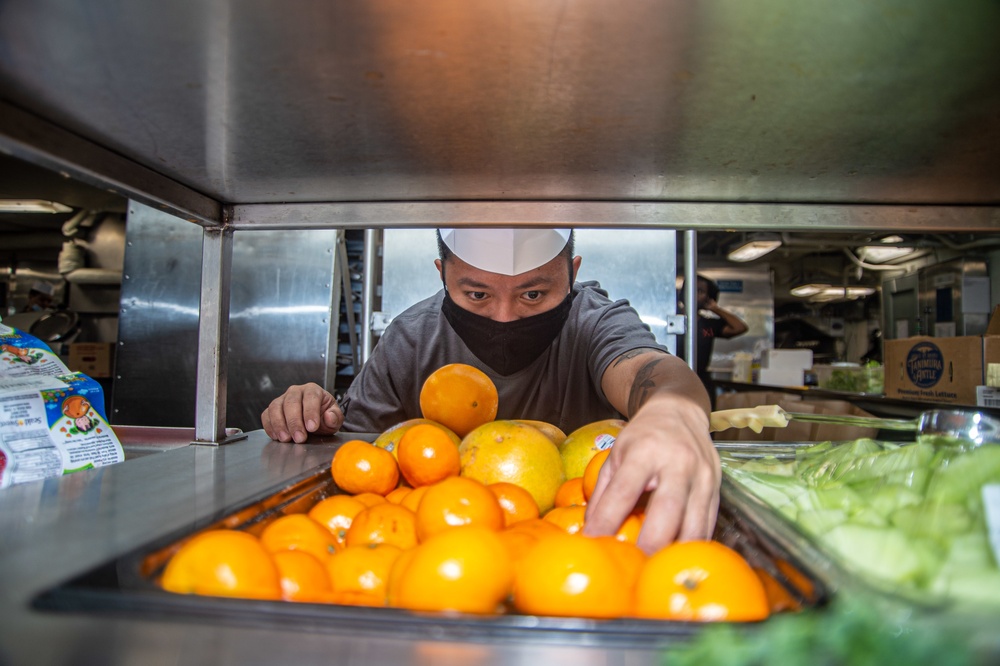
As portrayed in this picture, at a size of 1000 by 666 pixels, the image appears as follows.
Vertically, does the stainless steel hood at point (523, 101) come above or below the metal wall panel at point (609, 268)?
below

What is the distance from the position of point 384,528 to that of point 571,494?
359 millimetres

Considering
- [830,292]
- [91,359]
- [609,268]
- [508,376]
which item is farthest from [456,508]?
[830,292]

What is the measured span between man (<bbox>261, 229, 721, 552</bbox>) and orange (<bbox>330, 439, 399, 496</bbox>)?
43 cm

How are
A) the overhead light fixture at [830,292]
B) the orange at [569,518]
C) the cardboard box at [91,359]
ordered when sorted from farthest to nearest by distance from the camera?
1. the overhead light fixture at [830,292]
2. the cardboard box at [91,359]
3. the orange at [569,518]

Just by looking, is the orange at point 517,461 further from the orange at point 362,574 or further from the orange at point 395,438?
the orange at point 362,574

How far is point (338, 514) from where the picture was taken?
36.4 inches

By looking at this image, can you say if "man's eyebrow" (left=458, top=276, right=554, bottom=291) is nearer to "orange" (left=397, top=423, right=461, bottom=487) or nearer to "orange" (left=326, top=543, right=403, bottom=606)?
"orange" (left=397, top=423, right=461, bottom=487)

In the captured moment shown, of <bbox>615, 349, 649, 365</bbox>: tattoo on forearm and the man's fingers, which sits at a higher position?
<bbox>615, 349, 649, 365</bbox>: tattoo on forearm

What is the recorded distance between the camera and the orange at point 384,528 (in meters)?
0.82

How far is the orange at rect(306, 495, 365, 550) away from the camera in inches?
35.5

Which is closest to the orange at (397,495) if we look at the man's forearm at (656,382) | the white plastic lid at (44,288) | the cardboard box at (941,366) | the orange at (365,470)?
the orange at (365,470)

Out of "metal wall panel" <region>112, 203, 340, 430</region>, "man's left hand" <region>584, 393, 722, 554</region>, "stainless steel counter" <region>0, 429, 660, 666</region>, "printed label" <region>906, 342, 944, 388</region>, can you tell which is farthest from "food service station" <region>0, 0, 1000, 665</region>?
"printed label" <region>906, 342, 944, 388</region>

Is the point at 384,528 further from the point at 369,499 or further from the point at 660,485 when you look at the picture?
the point at 660,485

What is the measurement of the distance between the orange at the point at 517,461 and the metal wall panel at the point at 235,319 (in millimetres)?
2994
